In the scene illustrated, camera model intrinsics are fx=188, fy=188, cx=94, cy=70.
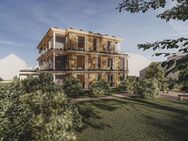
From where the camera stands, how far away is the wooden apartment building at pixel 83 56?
3160 cm

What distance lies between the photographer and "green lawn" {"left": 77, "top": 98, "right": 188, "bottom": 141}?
38.7ft

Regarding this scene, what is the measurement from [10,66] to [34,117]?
78.4 m

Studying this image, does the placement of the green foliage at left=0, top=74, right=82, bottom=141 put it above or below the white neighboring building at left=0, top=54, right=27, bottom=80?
below

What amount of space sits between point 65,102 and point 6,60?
7934 cm

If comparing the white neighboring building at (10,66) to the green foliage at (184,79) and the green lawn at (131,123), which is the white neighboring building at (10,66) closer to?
the green lawn at (131,123)

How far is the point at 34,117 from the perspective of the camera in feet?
26.0

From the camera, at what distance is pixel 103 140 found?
11.2 m

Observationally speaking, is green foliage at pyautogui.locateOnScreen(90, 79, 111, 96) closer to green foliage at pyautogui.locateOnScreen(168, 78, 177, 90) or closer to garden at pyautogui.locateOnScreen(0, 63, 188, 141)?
garden at pyautogui.locateOnScreen(0, 63, 188, 141)

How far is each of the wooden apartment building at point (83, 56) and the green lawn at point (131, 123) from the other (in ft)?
41.3

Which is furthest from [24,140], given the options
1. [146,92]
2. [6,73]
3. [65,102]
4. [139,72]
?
[6,73]

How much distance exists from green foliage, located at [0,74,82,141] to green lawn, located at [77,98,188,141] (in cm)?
374

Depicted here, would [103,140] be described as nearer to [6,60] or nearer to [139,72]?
[139,72]

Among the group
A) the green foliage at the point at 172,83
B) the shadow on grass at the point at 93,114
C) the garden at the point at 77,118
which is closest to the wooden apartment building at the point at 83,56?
the garden at the point at 77,118

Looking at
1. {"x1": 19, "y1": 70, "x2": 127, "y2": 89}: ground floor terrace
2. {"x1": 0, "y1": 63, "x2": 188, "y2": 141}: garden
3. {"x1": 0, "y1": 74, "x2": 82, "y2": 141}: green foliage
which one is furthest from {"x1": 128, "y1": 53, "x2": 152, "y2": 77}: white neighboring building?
{"x1": 0, "y1": 74, "x2": 82, "y2": 141}: green foliage
